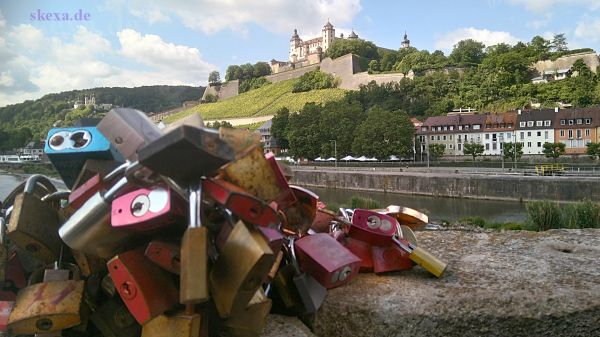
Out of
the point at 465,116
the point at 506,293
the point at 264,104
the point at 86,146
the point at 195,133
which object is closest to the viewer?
the point at 195,133

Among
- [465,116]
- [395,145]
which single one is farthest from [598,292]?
[465,116]

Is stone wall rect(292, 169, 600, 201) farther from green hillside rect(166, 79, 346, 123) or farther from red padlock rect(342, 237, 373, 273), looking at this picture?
green hillside rect(166, 79, 346, 123)

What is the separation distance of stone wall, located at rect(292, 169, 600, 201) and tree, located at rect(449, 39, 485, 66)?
5503 centimetres

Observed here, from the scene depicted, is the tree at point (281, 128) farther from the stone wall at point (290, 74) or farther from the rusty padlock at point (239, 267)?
the rusty padlock at point (239, 267)

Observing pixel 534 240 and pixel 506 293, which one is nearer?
pixel 506 293

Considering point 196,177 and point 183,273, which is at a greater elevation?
point 196,177

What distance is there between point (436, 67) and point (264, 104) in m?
32.1

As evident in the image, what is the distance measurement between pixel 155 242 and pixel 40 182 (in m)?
0.62

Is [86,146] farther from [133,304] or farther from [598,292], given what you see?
[598,292]

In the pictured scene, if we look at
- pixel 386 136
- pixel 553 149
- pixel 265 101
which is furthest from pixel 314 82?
pixel 553 149

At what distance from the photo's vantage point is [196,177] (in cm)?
80

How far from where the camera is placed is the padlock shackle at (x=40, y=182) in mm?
1169

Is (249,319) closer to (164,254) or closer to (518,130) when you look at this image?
(164,254)

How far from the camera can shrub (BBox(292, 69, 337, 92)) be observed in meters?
83.3
